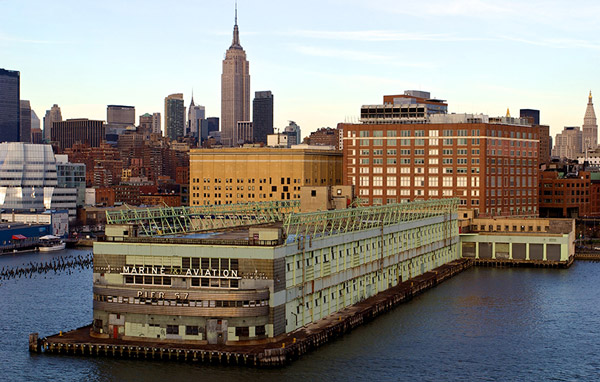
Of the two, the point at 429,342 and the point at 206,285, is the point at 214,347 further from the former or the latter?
the point at 429,342

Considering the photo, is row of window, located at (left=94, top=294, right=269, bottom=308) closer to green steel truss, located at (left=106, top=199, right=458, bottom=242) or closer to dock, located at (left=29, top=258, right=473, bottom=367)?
dock, located at (left=29, top=258, right=473, bottom=367)

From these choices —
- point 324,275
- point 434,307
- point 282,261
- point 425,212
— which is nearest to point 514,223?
point 425,212

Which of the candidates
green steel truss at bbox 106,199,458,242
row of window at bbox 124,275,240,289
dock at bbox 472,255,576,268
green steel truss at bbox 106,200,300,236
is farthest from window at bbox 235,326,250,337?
dock at bbox 472,255,576,268

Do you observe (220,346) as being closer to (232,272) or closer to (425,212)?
(232,272)

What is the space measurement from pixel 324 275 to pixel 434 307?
24285 mm

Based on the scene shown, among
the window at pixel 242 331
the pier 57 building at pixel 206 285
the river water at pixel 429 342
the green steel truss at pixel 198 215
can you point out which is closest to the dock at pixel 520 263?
the river water at pixel 429 342

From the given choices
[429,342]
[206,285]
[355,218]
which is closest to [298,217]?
[355,218]

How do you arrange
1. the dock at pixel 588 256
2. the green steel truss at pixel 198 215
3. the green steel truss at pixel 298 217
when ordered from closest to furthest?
1. the green steel truss at pixel 298 217
2. the green steel truss at pixel 198 215
3. the dock at pixel 588 256

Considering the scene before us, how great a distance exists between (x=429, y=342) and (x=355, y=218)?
2001cm

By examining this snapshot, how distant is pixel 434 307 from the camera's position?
114 meters

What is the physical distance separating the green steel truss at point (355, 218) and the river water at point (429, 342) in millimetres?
11474

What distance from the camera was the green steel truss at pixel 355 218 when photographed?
9725 cm

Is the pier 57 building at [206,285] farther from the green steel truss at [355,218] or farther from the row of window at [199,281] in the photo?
the green steel truss at [355,218]

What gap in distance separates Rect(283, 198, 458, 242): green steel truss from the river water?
11474mm
